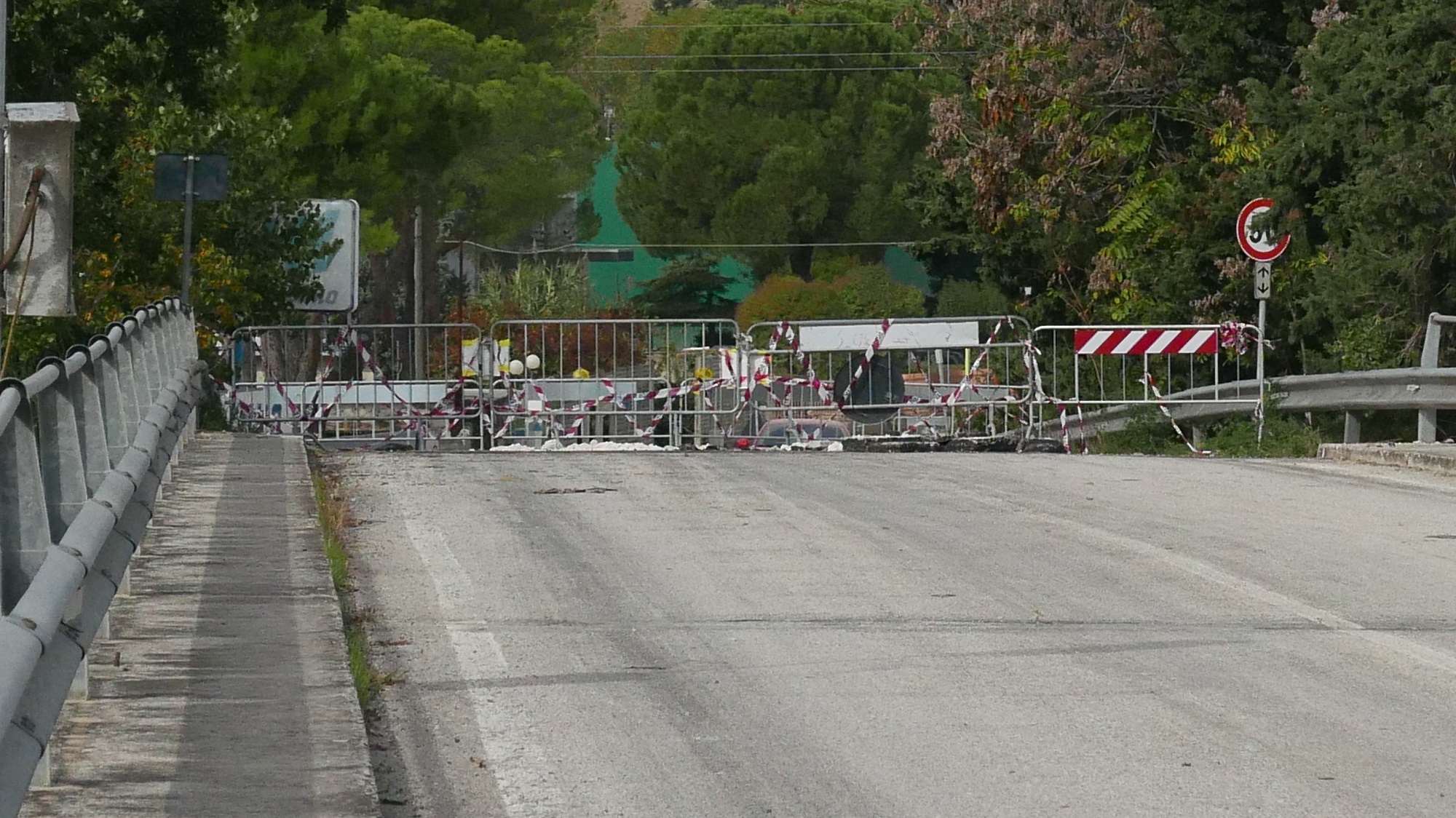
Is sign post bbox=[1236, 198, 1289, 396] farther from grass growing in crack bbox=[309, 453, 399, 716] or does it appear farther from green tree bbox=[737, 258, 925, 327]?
green tree bbox=[737, 258, 925, 327]

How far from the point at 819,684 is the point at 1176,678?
4.27ft

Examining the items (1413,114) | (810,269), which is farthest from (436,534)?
(810,269)

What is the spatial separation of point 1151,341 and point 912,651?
592 inches

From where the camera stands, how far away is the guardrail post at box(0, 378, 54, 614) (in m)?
4.86

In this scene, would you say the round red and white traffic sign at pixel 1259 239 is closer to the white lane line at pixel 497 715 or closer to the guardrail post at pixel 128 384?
the white lane line at pixel 497 715

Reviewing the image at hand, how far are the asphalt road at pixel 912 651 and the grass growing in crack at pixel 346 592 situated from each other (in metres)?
0.10

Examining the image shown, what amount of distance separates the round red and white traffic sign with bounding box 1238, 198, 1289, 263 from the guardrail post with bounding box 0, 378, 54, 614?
60.2ft

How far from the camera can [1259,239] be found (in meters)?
24.1

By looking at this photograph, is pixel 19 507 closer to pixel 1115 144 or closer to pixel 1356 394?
pixel 1356 394

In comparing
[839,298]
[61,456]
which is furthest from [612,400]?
[839,298]

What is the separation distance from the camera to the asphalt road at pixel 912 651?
6301 millimetres

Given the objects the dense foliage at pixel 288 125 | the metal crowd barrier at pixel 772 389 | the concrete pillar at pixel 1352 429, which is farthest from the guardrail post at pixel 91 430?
the metal crowd barrier at pixel 772 389

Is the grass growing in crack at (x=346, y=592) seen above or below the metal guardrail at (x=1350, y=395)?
below

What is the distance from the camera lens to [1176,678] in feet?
25.7
